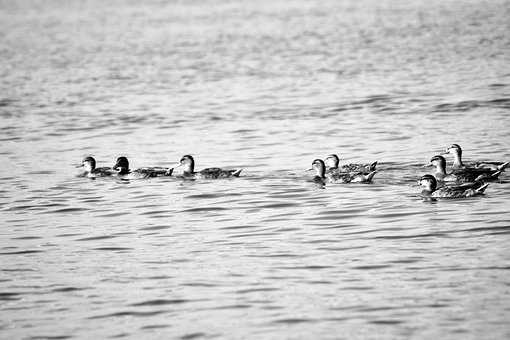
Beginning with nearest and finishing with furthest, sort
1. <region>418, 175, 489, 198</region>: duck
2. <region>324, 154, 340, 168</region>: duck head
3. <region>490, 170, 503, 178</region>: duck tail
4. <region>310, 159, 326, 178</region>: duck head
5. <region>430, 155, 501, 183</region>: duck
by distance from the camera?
<region>418, 175, 489, 198</region>: duck < <region>430, 155, 501, 183</region>: duck < <region>490, 170, 503, 178</region>: duck tail < <region>310, 159, 326, 178</region>: duck head < <region>324, 154, 340, 168</region>: duck head

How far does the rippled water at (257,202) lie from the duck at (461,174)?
26.4 inches

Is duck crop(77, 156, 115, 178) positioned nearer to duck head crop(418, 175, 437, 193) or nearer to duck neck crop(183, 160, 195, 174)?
duck neck crop(183, 160, 195, 174)

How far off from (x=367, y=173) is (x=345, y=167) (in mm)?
893

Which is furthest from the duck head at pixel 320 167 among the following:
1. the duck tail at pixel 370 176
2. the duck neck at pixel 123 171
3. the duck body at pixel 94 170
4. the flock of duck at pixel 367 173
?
the duck body at pixel 94 170

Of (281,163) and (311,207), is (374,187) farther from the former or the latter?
(281,163)

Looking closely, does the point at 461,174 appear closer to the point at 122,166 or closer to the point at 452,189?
the point at 452,189

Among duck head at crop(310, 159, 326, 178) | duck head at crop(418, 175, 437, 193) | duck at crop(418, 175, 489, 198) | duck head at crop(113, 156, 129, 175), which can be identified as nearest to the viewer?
duck at crop(418, 175, 489, 198)

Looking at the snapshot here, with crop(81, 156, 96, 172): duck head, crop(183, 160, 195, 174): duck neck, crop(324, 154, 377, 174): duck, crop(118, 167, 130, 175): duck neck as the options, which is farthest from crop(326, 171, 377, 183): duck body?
crop(81, 156, 96, 172): duck head

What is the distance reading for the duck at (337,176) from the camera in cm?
2033

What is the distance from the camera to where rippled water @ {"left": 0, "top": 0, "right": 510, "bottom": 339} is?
12.5 metres

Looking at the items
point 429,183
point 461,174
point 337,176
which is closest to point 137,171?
point 337,176

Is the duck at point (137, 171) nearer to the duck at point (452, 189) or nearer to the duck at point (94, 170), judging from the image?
the duck at point (94, 170)

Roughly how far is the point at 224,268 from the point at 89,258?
2381 millimetres

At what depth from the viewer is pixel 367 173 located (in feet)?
66.6
